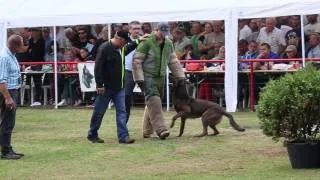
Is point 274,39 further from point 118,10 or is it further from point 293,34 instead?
point 118,10

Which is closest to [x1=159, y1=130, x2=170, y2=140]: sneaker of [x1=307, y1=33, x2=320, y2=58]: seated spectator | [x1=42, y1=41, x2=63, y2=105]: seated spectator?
[x1=307, y1=33, x2=320, y2=58]: seated spectator

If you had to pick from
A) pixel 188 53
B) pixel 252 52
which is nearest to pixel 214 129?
pixel 252 52

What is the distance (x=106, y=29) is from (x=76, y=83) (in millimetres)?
1788

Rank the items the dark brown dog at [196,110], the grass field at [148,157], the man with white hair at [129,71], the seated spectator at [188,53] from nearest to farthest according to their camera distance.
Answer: the grass field at [148,157]
the dark brown dog at [196,110]
the man with white hair at [129,71]
the seated spectator at [188,53]

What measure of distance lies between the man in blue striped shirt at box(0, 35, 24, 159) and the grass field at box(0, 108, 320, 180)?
322mm

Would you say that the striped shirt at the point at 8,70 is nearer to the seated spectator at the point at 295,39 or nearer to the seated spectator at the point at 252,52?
the seated spectator at the point at 252,52

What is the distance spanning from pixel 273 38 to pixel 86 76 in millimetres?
4718

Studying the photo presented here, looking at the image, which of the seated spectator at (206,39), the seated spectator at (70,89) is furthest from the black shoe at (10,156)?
the seated spectator at (206,39)

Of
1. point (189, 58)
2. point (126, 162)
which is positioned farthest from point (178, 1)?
point (126, 162)

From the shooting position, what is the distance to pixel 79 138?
1284 centimetres

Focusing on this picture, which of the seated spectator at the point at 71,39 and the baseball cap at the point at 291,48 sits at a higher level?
the seated spectator at the point at 71,39

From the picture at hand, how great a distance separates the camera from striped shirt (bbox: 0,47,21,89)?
10172 mm

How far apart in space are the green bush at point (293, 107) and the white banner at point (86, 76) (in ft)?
34.2

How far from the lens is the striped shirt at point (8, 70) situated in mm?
10172
